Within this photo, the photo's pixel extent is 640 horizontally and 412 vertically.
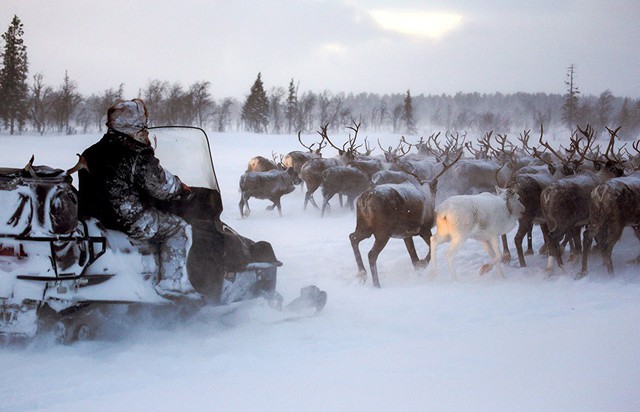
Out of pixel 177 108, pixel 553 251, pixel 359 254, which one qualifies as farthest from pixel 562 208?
pixel 177 108

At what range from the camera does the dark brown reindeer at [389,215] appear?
20.7 ft

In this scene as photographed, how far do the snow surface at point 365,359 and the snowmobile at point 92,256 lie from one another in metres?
0.28

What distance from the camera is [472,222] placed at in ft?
20.6

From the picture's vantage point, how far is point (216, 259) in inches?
161

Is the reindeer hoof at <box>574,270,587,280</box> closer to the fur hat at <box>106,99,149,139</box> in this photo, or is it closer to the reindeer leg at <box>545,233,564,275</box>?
the reindeer leg at <box>545,233,564,275</box>

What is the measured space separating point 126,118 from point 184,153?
878 millimetres

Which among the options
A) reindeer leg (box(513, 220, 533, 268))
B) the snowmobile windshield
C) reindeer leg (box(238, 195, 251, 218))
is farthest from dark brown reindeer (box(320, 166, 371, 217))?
the snowmobile windshield

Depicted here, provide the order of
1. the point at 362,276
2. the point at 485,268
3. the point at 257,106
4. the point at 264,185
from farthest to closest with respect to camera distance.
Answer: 1. the point at 257,106
2. the point at 264,185
3. the point at 485,268
4. the point at 362,276

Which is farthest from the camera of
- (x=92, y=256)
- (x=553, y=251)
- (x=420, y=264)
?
(x=553, y=251)

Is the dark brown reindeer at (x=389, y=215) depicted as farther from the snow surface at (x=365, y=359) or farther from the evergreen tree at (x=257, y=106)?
the evergreen tree at (x=257, y=106)

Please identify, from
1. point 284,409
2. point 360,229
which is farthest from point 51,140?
point 284,409

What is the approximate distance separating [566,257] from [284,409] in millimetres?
6725

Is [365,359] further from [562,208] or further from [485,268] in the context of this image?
[562,208]

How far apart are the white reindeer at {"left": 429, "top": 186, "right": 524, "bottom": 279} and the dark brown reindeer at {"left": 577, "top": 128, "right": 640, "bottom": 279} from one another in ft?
3.37
